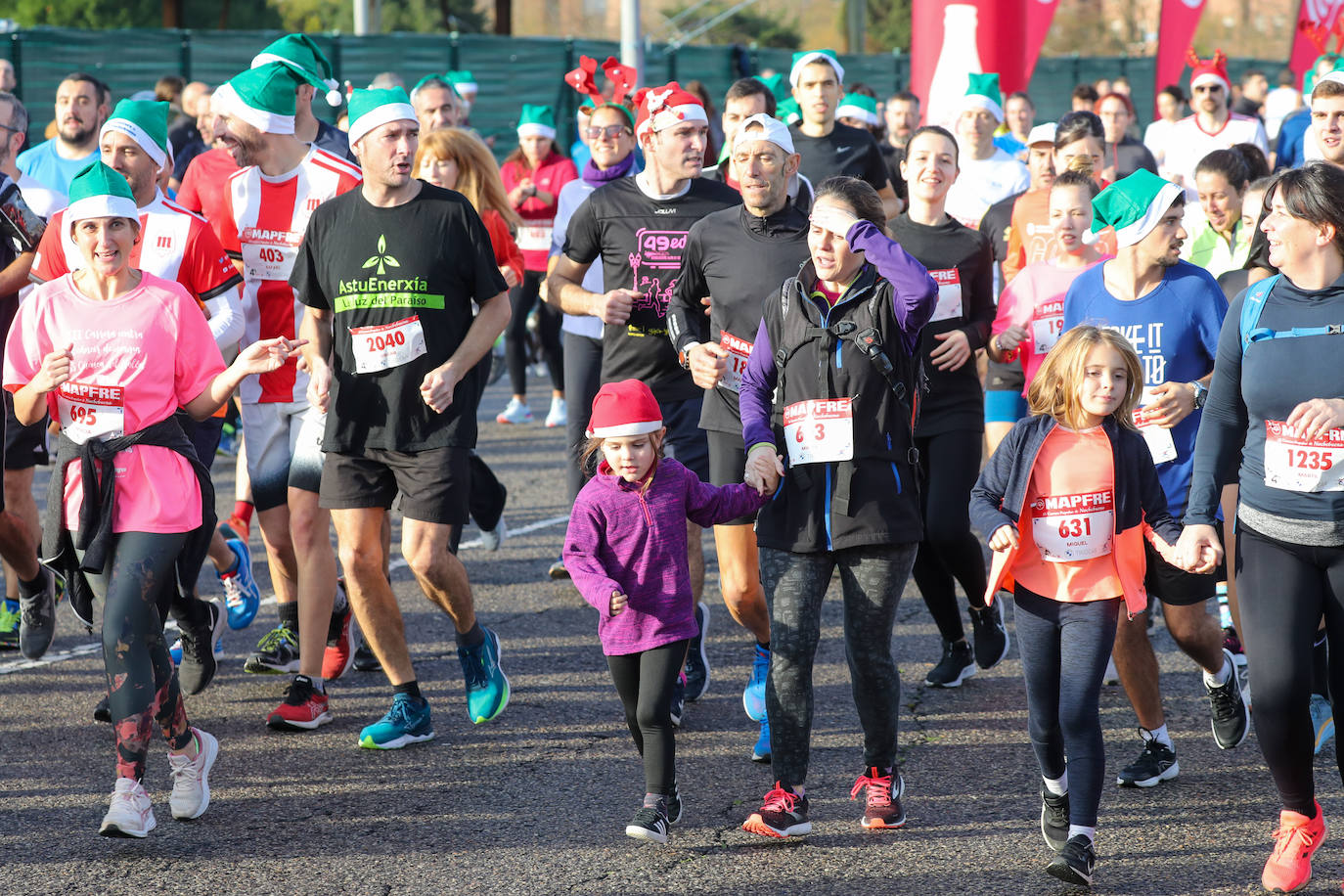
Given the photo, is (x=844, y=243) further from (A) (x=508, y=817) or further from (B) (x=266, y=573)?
(B) (x=266, y=573)

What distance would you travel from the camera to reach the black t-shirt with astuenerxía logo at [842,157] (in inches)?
299

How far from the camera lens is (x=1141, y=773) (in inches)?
201

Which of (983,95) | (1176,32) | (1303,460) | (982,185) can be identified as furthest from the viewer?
(1176,32)

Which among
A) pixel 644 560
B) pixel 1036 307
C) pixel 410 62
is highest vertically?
pixel 410 62

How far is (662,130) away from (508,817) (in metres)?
2.65

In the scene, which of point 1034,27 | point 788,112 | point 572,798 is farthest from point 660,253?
point 1034,27

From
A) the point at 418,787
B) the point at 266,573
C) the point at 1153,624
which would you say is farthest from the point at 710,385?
the point at 266,573

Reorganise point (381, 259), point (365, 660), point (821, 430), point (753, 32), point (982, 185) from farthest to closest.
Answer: point (753, 32), point (982, 185), point (365, 660), point (381, 259), point (821, 430)

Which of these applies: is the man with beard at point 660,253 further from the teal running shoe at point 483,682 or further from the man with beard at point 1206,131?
the man with beard at point 1206,131

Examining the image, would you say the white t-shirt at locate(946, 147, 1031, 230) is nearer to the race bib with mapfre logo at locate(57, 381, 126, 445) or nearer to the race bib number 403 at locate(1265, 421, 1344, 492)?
the race bib number 403 at locate(1265, 421, 1344, 492)

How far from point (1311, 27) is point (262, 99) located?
49.0 ft

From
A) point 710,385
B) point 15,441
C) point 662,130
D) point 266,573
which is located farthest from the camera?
point 266,573

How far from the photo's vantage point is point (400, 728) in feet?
18.1

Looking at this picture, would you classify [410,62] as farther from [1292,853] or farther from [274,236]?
[1292,853]
